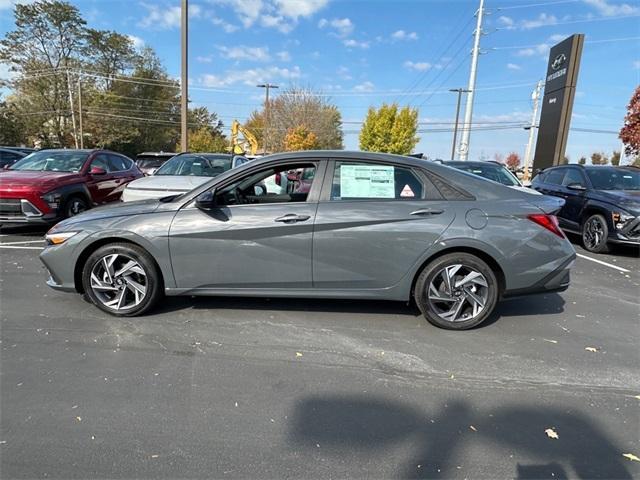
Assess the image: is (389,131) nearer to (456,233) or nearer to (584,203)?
(584,203)

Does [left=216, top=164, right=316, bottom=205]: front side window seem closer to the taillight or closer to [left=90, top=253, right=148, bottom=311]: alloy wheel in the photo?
[left=90, top=253, right=148, bottom=311]: alloy wheel

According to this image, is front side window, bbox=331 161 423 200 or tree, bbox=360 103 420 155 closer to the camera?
front side window, bbox=331 161 423 200

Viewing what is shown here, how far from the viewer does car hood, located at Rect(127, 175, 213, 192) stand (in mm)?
7310

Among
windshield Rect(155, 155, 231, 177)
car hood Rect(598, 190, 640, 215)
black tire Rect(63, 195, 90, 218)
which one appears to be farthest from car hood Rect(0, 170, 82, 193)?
car hood Rect(598, 190, 640, 215)

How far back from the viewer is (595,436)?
2.43m

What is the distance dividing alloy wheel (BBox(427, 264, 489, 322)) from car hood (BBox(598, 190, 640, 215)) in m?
4.99

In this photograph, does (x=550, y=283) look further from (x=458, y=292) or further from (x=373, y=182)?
(x=373, y=182)

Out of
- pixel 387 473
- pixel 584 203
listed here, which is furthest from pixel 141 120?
pixel 387 473

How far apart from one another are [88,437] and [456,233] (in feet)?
10.1

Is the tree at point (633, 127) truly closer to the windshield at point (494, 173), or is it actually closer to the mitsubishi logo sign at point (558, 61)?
the mitsubishi logo sign at point (558, 61)

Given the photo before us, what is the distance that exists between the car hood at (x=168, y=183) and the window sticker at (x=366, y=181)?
4.27 metres

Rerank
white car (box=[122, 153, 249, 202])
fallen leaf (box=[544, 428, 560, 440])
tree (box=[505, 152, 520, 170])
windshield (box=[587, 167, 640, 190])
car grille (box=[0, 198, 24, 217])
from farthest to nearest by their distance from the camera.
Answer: tree (box=[505, 152, 520, 170]) → windshield (box=[587, 167, 640, 190]) → white car (box=[122, 153, 249, 202]) → car grille (box=[0, 198, 24, 217]) → fallen leaf (box=[544, 428, 560, 440])

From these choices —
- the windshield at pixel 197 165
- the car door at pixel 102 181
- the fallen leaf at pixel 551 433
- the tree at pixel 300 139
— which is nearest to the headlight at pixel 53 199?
the car door at pixel 102 181

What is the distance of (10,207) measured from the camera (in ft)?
22.4
